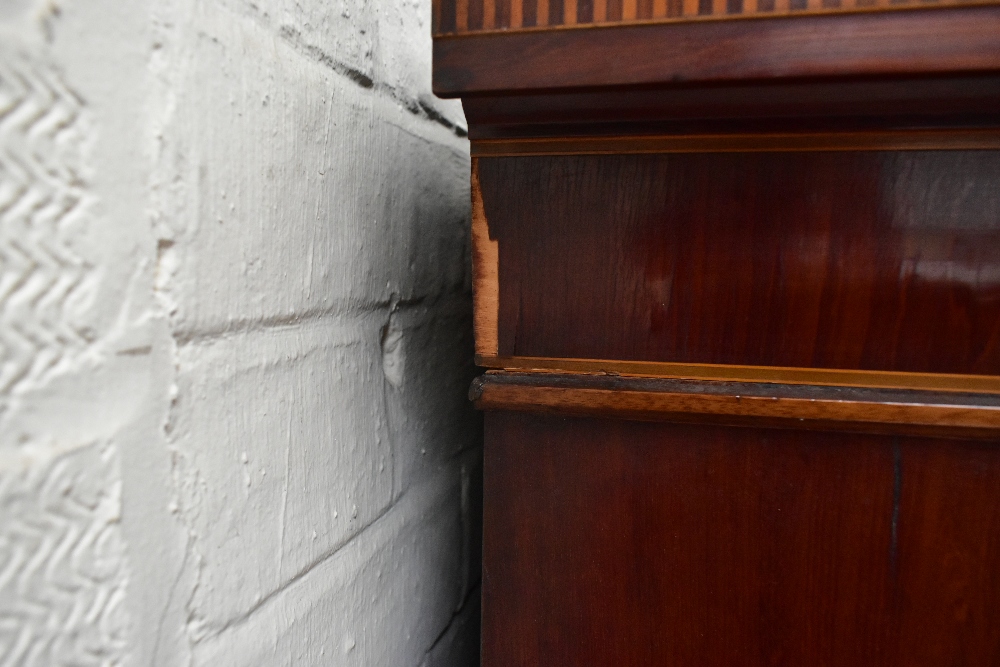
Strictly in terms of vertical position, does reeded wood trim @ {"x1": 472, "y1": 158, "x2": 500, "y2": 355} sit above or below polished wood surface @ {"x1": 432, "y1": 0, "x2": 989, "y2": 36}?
below

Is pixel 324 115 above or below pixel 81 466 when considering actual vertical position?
above

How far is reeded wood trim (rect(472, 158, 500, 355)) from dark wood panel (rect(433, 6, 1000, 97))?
0.07 meters

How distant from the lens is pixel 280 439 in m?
0.35

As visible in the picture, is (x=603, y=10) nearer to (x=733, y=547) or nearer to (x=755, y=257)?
(x=755, y=257)

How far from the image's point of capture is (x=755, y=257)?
352mm

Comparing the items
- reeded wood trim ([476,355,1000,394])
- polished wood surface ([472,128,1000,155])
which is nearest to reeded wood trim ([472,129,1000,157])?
polished wood surface ([472,128,1000,155])

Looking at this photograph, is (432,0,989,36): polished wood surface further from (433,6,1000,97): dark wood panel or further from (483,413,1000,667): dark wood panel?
(483,413,1000,667): dark wood panel

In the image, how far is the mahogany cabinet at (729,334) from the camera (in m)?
0.31

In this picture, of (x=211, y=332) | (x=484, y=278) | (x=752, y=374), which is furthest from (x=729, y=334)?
(x=211, y=332)

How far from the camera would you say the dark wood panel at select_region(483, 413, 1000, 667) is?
354mm

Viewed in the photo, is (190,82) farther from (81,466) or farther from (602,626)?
(602,626)

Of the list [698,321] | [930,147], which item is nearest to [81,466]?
[698,321]

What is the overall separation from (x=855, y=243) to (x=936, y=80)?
8 cm

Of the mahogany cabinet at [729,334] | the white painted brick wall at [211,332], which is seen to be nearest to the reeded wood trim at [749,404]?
the mahogany cabinet at [729,334]
